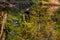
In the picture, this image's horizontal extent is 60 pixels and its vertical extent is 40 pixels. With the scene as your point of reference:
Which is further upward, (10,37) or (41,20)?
(41,20)

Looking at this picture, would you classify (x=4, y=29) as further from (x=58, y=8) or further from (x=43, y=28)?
(x=58, y=8)

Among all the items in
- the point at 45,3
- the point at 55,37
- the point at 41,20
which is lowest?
the point at 55,37

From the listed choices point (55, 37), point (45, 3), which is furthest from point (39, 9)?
point (55, 37)

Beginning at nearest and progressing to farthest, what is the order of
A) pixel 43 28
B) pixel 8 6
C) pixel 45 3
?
pixel 8 6 < pixel 43 28 < pixel 45 3

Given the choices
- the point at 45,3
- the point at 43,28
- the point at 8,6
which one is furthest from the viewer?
the point at 45,3

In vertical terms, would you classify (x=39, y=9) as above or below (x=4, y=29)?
above

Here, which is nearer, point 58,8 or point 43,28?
point 43,28

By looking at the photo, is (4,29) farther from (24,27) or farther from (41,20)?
(41,20)

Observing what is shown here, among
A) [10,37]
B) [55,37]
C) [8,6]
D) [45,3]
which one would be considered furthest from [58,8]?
[8,6]

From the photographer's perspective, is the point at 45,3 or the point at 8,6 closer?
the point at 8,6
